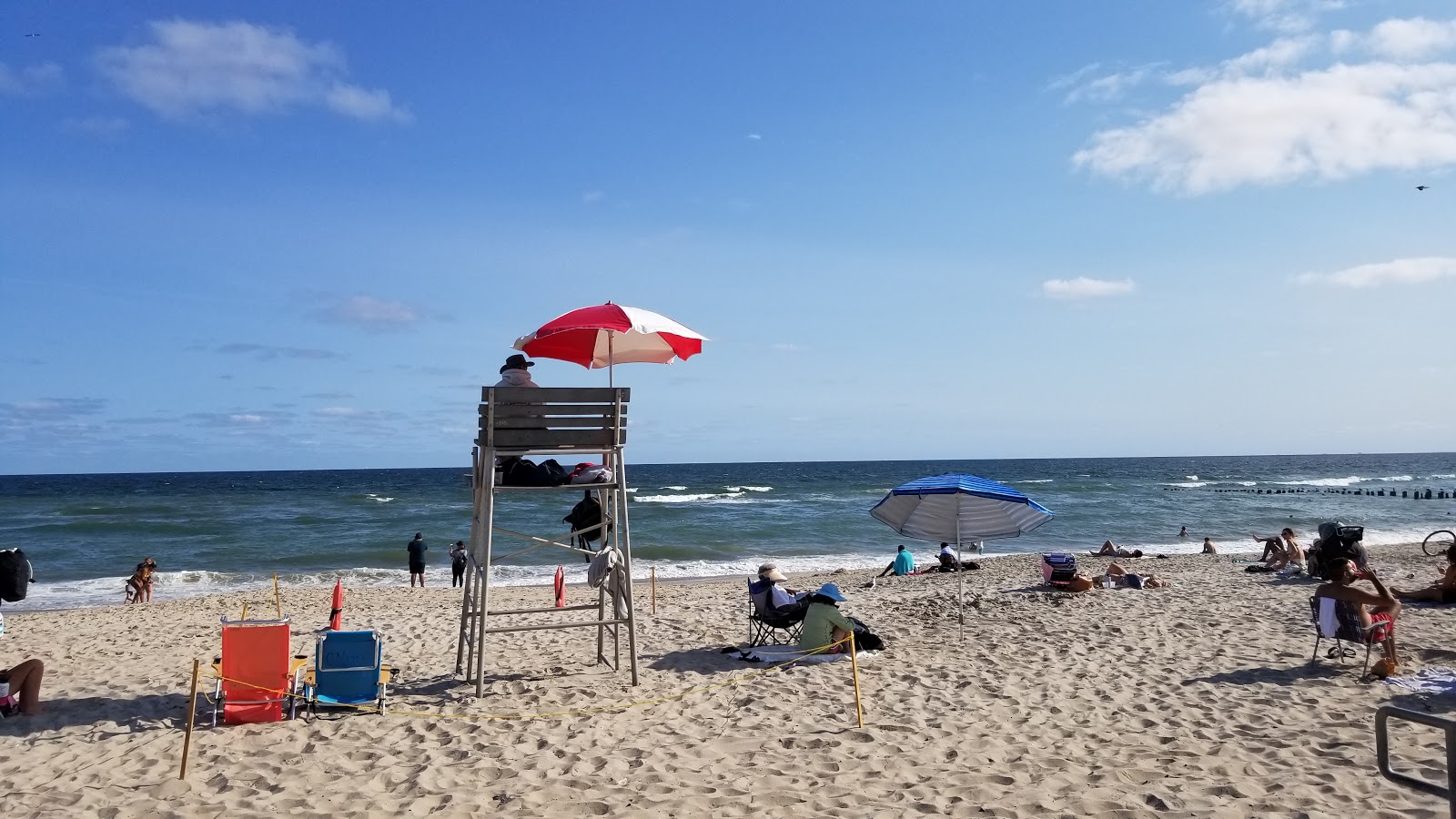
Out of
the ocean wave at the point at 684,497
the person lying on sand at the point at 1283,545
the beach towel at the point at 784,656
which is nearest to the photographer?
the beach towel at the point at 784,656

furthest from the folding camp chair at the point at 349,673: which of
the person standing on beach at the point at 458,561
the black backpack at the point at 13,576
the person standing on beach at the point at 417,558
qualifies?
the person standing on beach at the point at 417,558

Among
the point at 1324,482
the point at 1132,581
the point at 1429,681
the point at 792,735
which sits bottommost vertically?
the point at 1324,482

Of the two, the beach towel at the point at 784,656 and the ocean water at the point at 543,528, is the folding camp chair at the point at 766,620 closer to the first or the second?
the beach towel at the point at 784,656

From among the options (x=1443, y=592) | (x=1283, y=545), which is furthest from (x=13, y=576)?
(x=1283, y=545)

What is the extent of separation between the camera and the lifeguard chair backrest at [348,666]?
6648mm

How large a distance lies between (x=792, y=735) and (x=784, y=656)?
100 inches

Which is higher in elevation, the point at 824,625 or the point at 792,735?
the point at 824,625

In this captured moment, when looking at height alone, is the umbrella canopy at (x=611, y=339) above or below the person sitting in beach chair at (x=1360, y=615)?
above

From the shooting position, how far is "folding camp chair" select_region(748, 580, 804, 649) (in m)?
9.11

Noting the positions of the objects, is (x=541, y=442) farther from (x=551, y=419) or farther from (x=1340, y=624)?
(x=1340, y=624)

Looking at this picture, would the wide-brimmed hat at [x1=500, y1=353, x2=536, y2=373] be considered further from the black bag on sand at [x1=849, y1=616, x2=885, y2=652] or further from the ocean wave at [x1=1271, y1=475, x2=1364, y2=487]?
Result: the ocean wave at [x1=1271, y1=475, x2=1364, y2=487]

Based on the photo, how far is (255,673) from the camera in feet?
21.1

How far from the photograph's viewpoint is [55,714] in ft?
21.9

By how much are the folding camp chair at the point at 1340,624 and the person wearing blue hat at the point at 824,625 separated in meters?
4.00
